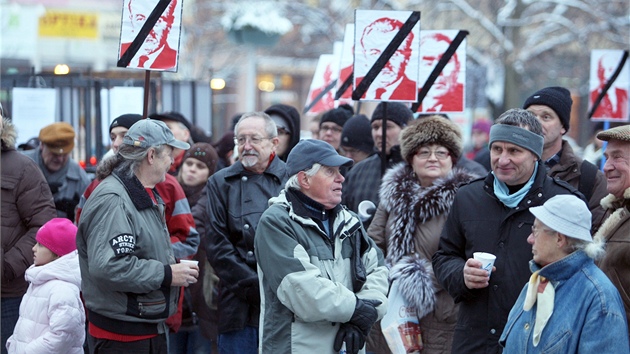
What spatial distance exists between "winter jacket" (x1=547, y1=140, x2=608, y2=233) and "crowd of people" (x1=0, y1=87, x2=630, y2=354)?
0.01m

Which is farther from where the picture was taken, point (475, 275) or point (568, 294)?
point (475, 275)

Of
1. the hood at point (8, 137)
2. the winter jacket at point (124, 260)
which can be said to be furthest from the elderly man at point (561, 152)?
the hood at point (8, 137)

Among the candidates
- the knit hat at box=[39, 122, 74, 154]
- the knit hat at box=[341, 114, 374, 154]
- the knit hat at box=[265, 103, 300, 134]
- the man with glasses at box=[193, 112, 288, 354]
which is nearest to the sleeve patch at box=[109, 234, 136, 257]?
the man with glasses at box=[193, 112, 288, 354]

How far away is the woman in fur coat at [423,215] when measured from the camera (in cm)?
584

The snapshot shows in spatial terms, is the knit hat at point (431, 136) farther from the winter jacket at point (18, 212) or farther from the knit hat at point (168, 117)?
the knit hat at point (168, 117)

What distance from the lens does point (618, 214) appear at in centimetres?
483

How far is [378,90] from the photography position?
24.1 ft

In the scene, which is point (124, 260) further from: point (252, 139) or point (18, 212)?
point (18, 212)

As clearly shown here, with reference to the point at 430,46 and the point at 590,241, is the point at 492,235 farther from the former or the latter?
the point at 430,46

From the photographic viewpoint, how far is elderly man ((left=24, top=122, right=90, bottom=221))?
7.94 metres

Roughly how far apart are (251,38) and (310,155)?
15940 mm

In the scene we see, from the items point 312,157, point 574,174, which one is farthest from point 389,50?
point 312,157

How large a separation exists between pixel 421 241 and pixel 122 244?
1902 millimetres

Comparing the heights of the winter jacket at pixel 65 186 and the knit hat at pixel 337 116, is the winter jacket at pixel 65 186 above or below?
below
